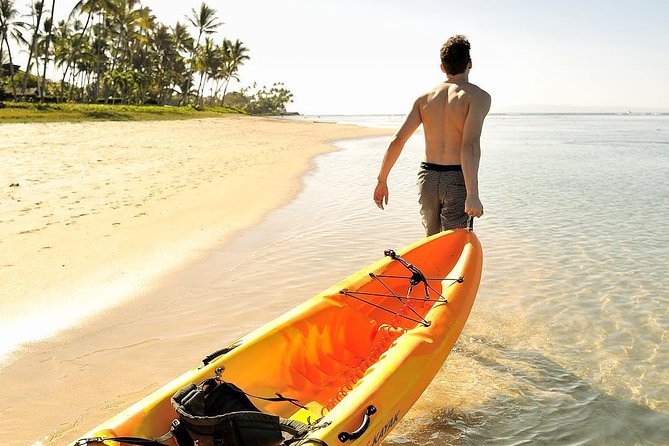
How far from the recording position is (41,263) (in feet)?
19.6

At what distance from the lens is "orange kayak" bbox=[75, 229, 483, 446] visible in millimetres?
2506

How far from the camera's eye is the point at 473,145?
153 inches

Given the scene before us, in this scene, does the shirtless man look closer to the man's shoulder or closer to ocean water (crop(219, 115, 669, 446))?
the man's shoulder

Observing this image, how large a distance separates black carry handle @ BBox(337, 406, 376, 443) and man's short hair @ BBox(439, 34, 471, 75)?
2.44 meters

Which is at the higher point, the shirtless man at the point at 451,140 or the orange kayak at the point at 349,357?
the shirtless man at the point at 451,140

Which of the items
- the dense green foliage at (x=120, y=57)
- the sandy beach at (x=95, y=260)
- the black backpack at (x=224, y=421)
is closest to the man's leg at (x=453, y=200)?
the sandy beach at (x=95, y=260)

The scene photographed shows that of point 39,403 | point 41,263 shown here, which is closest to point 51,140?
point 41,263

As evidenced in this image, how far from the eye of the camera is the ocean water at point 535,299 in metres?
3.54

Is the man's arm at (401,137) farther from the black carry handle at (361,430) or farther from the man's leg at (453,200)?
the black carry handle at (361,430)

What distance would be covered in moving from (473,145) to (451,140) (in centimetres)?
21

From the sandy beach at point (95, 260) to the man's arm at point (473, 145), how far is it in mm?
2192

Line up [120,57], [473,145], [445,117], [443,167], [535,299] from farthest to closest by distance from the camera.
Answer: [120,57] < [535,299] < [443,167] < [445,117] < [473,145]

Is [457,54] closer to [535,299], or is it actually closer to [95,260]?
[535,299]

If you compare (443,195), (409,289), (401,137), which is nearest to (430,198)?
(443,195)
